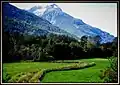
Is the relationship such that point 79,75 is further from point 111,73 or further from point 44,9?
point 44,9

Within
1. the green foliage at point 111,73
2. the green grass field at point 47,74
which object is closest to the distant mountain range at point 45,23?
the green foliage at point 111,73

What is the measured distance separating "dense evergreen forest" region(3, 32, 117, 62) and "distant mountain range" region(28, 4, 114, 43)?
0.08 m

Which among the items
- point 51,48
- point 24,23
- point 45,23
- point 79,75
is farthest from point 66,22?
point 79,75

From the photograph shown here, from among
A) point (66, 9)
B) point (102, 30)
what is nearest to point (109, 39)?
point (102, 30)

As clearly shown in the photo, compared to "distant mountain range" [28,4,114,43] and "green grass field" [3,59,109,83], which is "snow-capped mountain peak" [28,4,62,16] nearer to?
"distant mountain range" [28,4,114,43]

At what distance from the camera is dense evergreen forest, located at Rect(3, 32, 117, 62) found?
3.81m

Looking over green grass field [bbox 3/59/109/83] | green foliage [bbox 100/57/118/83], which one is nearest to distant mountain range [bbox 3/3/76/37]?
green grass field [bbox 3/59/109/83]

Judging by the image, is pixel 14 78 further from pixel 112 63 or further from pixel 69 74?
pixel 112 63

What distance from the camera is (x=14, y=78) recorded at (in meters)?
3.77

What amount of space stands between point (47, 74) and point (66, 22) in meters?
0.77

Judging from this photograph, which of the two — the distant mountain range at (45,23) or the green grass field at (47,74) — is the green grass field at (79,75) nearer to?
the green grass field at (47,74)

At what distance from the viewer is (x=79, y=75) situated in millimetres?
3797

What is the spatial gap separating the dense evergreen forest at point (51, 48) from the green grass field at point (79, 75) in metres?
0.15

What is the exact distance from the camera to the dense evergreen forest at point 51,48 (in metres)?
3.81
